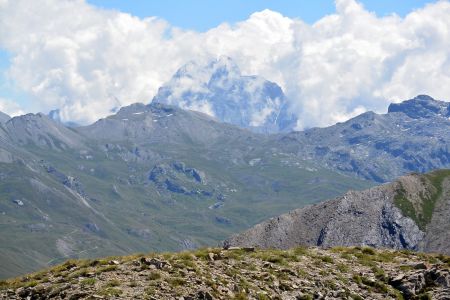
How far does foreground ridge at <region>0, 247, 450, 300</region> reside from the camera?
140 feet

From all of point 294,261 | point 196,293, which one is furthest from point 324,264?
point 196,293

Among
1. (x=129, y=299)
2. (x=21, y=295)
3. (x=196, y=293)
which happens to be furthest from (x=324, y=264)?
(x=21, y=295)

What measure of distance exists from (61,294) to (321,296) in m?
16.7

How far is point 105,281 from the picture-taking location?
43.7m

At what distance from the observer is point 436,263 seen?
54969 mm

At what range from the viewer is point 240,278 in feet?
153

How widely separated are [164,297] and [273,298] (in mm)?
7565

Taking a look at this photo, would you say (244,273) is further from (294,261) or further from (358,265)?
(358,265)

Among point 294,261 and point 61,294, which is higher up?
point 294,261

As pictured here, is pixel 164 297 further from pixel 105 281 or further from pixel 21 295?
pixel 21 295

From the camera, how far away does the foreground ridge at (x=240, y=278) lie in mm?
42781

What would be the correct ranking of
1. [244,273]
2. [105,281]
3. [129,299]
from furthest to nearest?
→ 1. [244,273]
2. [105,281]
3. [129,299]

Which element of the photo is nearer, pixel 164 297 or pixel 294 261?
pixel 164 297

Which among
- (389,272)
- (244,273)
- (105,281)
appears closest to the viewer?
(105,281)
